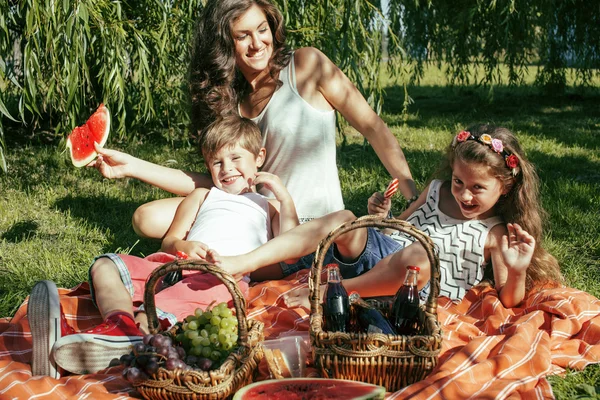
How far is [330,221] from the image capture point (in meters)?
3.07

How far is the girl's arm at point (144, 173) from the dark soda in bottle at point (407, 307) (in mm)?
1490

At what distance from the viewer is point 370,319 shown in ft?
8.02

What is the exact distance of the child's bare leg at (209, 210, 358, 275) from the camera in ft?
9.87

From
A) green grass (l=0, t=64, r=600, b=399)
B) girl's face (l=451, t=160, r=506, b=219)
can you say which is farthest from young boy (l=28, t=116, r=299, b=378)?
girl's face (l=451, t=160, r=506, b=219)

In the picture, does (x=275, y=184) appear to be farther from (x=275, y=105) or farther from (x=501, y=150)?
(x=501, y=150)

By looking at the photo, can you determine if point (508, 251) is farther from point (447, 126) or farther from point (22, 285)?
point (447, 126)

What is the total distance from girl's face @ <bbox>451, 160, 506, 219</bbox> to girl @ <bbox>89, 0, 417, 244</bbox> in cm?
40

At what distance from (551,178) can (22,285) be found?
382 cm

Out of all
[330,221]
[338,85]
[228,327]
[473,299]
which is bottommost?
[473,299]

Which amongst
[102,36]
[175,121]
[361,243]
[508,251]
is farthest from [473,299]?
[175,121]

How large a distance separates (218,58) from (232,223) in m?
0.92

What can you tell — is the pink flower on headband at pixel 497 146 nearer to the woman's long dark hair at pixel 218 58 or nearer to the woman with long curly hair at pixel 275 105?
the woman with long curly hair at pixel 275 105

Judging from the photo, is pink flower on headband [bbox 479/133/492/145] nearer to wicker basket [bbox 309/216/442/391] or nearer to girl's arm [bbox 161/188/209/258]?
wicker basket [bbox 309/216/442/391]

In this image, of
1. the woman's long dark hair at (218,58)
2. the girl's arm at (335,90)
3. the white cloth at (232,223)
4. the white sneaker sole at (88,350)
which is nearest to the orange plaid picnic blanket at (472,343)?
the white sneaker sole at (88,350)
